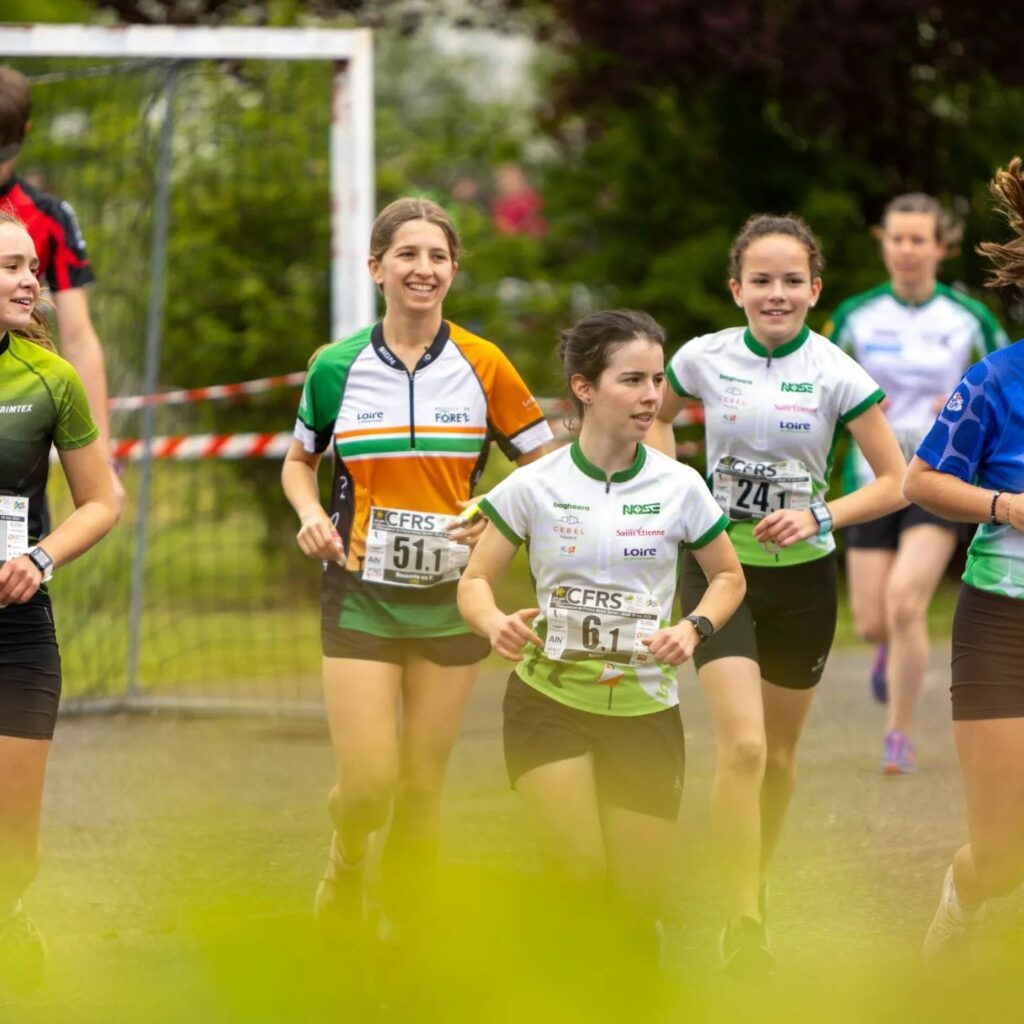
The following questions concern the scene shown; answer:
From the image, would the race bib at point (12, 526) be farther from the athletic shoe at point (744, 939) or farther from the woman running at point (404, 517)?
the athletic shoe at point (744, 939)

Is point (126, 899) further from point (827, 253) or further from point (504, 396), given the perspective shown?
point (827, 253)

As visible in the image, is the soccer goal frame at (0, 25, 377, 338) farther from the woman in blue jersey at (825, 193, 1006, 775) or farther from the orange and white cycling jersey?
the orange and white cycling jersey

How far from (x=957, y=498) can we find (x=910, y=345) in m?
4.24

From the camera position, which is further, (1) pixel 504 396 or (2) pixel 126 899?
(2) pixel 126 899

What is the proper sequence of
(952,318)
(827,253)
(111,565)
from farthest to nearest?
1. (827,253)
2. (111,565)
3. (952,318)

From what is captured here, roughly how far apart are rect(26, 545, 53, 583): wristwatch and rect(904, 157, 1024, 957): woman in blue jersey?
188cm

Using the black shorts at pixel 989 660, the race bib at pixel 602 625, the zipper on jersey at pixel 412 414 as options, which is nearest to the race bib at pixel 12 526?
the zipper on jersey at pixel 412 414

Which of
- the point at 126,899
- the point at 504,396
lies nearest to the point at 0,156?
the point at 504,396

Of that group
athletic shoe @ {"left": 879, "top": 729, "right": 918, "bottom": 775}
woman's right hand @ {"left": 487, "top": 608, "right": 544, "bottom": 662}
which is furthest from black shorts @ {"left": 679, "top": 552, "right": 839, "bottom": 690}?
athletic shoe @ {"left": 879, "top": 729, "right": 918, "bottom": 775}

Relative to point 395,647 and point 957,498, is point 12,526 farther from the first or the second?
point 957,498

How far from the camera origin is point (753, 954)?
4098 millimetres

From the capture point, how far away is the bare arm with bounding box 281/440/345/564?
4.96m

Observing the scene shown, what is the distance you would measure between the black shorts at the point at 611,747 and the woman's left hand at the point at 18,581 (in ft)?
3.46

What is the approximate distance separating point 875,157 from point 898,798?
339 inches
